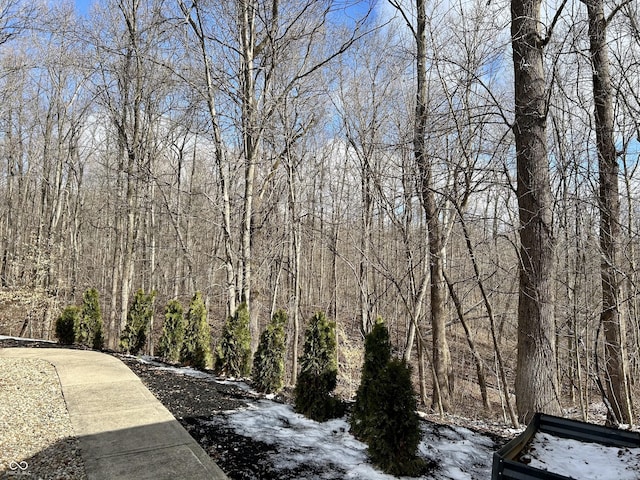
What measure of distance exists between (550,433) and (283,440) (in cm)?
215

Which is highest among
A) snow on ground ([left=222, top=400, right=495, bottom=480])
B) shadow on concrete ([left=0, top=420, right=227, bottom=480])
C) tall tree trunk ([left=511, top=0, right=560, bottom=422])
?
tall tree trunk ([left=511, top=0, right=560, bottom=422])

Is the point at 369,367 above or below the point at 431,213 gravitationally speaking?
below

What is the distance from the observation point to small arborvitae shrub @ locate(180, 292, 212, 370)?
23.4 ft

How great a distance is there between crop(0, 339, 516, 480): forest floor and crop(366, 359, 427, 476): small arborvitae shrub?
0.11 m

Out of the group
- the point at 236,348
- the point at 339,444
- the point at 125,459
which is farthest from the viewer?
the point at 236,348

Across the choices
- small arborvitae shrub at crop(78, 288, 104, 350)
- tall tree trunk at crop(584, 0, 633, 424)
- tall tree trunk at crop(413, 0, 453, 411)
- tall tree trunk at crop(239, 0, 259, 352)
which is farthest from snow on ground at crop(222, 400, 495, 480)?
small arborvitae shrub at crop(78, 288, 104, 350)

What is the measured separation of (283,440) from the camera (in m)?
3.46

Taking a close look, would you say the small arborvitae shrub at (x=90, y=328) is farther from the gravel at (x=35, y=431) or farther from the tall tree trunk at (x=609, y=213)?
the tall tree trunk at (x=609, y=213)

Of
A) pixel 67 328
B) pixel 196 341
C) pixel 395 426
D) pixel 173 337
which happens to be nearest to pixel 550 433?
pixel 395 426

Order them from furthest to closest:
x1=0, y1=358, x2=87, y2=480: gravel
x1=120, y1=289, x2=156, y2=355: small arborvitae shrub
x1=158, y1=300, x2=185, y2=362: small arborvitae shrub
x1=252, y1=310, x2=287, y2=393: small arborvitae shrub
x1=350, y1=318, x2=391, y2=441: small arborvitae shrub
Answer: x1=120, y1=289, x2=156, y2=355: small arborvitae shrub
x1=158, y1=300, x2=185, y2=362: small arborvitae shrub
x1=252, y1=310, x2=287, y2=393: small arborvitae shrub
x1=350, y1=318, x2=391, y2=441: small arborvitae shrub
x1=0, y1=358, x2=87, y2=480: gravel

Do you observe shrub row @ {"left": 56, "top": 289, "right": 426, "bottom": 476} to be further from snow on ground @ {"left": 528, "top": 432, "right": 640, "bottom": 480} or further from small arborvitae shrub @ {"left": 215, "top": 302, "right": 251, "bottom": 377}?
snow on ground @ {"left": 528, "top": 432, "right": 640, "bottom": 480}

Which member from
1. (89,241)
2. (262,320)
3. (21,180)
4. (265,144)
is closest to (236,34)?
(265,144)

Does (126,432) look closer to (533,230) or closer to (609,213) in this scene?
(533,230)

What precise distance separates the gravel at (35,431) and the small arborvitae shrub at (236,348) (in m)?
2.14
